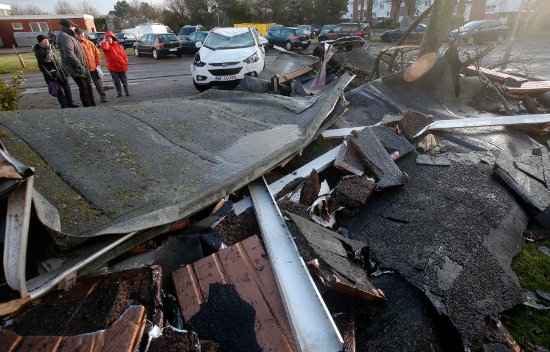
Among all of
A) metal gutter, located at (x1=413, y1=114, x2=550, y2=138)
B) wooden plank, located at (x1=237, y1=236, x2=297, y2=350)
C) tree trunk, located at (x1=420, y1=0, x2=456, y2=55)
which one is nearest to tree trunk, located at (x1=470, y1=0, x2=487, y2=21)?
tree trunk, located at (x1=420, y1=0, x2=456, y2=55)

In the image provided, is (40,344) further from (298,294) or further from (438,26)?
(438,26)

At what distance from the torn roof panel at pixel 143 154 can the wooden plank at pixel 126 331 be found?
48cm

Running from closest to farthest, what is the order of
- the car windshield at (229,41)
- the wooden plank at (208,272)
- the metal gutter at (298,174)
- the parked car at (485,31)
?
the wooden plank at (208,272), the metal gutter at (298,174), the car windshield at (229,41), the parked car at (485,31)

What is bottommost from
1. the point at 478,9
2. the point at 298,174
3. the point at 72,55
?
A: the point at 298,174

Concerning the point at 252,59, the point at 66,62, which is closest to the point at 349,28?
the point at 252,59

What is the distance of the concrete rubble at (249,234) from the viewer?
1448mm

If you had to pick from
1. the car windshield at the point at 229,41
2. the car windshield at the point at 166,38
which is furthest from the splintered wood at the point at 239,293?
the car windshield at the point at 166,38

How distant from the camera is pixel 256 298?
1646mm

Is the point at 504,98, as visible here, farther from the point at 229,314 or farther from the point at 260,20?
the point at 260,20

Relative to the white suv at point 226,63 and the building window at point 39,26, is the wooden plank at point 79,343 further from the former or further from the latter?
the building window at point 39,26

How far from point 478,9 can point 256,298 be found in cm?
3622

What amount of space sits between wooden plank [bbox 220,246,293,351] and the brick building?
1553 inches

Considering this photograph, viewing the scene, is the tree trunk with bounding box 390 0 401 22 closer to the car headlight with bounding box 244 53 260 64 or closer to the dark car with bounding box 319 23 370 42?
the dark car with bounding box 319 23 370 42

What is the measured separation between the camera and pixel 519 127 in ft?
15.1
